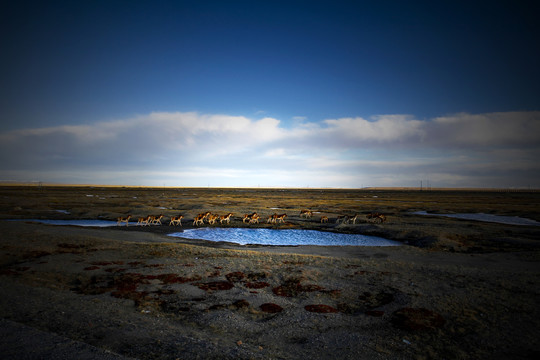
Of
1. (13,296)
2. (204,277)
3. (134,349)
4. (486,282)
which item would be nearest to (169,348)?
(134,349)

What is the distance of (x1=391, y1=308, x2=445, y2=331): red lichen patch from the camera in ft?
27.2

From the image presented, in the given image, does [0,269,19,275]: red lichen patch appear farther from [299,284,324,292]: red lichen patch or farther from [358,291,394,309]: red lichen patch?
[358,291,394,309]: red lichen patch

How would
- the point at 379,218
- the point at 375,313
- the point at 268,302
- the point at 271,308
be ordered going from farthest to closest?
the point at 379,218 → the point at 268,302 → the point at 271,308 → the point at 375,313

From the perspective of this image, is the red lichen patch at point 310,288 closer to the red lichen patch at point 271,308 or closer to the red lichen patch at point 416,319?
the red lichen patch at point 271,308

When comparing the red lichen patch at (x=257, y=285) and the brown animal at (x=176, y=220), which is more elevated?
the red lichen patch at (x=257, y=285)

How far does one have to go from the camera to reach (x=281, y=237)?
94.5ft

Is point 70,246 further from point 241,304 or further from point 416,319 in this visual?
point 416,319

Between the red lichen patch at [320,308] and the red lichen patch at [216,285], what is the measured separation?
3.58 m

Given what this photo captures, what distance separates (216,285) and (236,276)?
Answer: 59.0 inches

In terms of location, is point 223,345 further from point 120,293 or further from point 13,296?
point 13,296

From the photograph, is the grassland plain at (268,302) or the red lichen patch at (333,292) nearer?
the grassland plain at (268,302)

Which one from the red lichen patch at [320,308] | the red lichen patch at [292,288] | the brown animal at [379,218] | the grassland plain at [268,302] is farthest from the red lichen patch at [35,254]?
the brown animal at [379,218]

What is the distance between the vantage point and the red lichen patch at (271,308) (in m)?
9.40

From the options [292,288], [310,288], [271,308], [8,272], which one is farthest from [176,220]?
[271,308]
